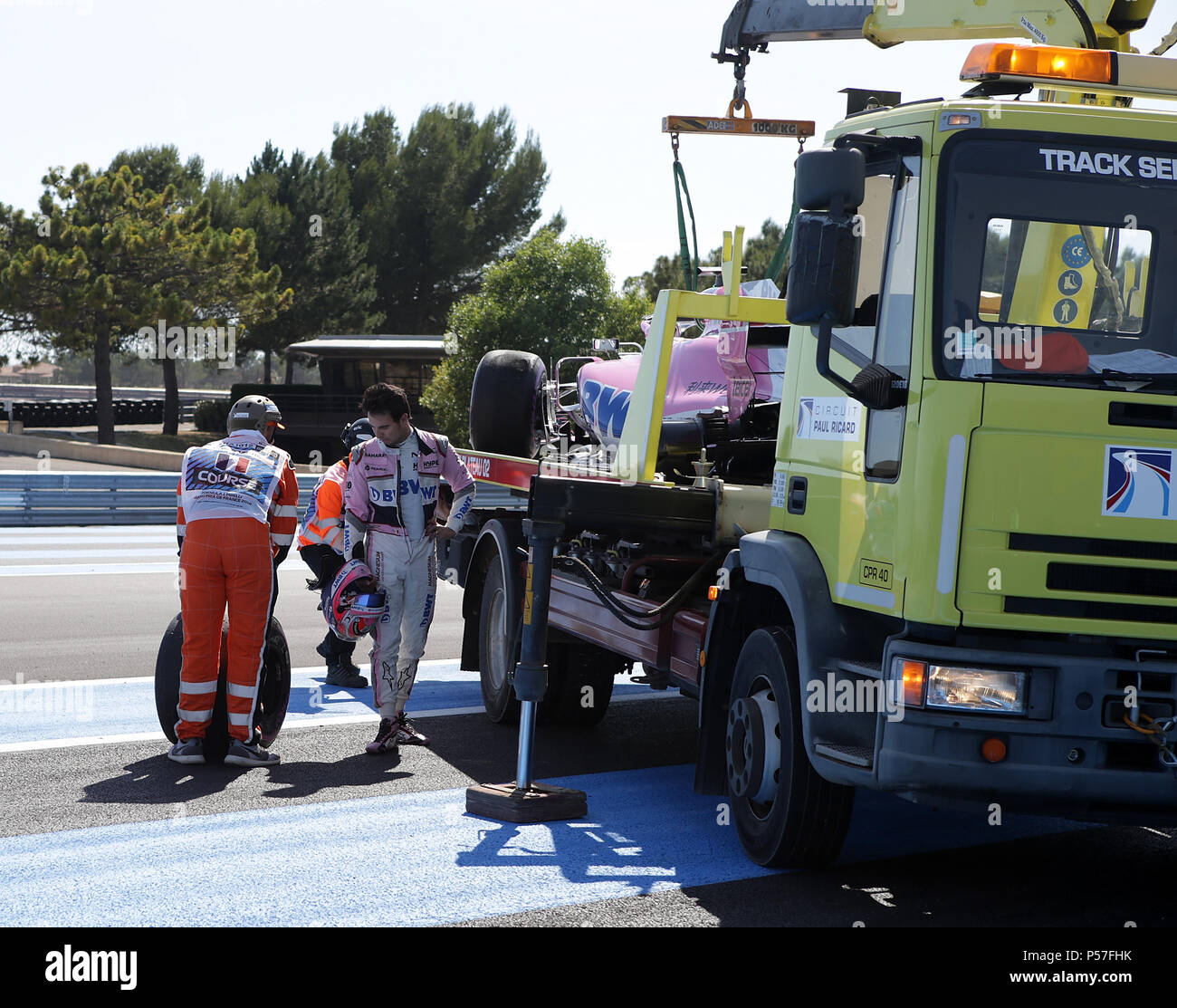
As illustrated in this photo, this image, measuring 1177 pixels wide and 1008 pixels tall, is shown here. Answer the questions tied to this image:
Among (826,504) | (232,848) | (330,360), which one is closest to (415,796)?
(232,848)

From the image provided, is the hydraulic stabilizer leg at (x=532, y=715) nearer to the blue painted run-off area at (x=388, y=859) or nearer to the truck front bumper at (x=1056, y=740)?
the blue painted run-off area at (x=388, y=859)

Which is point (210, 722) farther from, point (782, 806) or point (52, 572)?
point (52, 572)

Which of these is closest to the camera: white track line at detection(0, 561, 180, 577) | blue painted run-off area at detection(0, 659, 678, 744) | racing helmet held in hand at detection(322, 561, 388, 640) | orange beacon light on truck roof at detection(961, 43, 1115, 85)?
orange beacon light on truck roof at detection(961, 43, 1115, 85)

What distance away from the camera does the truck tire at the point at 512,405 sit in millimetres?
8812

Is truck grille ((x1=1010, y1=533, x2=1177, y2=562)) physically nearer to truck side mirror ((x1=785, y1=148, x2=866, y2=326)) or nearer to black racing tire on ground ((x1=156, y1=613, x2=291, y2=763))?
truck side mirror ((x1=785, y1=148, x2=866, y2=326))

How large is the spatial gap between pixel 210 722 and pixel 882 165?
4.28m

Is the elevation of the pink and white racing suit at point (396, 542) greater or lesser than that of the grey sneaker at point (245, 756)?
greater

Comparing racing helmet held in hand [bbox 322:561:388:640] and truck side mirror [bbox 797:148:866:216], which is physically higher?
truck side mirror [bbox 797:148:866:216]

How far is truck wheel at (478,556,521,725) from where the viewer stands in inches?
305

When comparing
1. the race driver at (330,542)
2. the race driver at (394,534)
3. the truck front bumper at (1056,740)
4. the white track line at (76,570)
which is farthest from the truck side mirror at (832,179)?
the white track line at (76,570)

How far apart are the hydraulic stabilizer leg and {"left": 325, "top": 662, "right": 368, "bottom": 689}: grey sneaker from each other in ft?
10.8

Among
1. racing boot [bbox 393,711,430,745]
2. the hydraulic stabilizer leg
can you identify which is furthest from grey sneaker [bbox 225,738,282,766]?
the hydraulic stabilizer leg

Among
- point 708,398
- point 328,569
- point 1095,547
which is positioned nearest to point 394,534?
point 708,398

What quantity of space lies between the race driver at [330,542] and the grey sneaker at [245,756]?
1.96m
